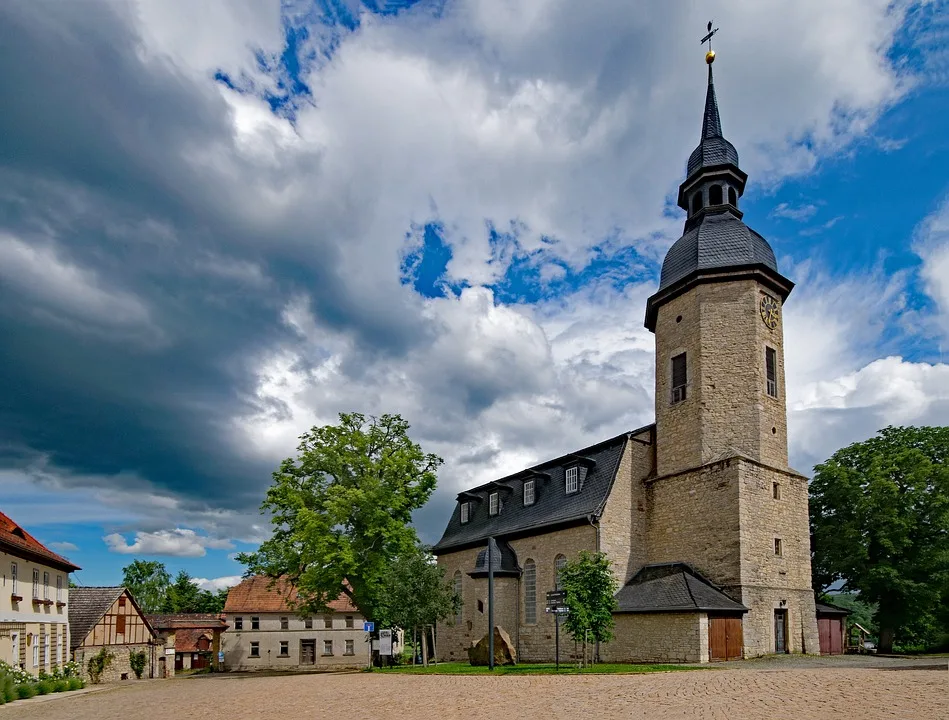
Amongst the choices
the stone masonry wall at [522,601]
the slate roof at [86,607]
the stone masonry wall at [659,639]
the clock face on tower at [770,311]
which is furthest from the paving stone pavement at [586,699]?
the slate roof at [86,607]

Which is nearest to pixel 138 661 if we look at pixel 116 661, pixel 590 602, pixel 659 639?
pixel 116 661

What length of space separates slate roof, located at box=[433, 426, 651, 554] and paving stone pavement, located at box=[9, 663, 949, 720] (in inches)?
480

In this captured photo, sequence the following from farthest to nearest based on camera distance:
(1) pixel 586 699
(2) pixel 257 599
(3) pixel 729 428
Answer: (2) pixel 257 599 < (3) pixel 729 428 < (1) pixel 586 699

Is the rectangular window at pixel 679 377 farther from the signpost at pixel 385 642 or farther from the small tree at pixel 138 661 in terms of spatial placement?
the small tree at pixel 138 661

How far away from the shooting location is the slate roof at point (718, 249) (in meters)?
32.0

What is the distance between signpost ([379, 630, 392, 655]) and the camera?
107ft

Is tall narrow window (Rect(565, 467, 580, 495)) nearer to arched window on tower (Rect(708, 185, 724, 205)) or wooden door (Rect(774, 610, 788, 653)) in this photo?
wooden door (Rect(774, 610, 788, 653))

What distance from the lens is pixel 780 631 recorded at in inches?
1116

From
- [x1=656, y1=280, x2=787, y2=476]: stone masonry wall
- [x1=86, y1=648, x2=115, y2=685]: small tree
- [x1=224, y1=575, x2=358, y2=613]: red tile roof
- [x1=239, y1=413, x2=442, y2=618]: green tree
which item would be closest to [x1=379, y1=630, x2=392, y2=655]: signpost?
[x1=239, y1=413, x2=442, y2=618]: green tree

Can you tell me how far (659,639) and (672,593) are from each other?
1.69 meters

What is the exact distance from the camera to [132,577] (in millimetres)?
92000

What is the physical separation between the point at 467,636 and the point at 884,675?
80.3 ft

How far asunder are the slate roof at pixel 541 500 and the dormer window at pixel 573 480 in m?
0.30

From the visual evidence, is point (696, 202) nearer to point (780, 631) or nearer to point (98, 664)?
point (780, 631)
